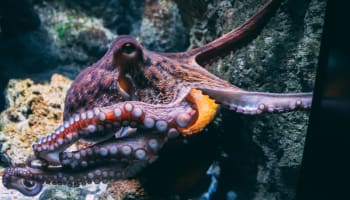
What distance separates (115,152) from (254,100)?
748 mm

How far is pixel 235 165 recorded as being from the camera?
2611mm

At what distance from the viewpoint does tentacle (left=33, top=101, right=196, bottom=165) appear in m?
1.56

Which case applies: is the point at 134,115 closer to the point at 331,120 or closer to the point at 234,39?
the point at 331,120

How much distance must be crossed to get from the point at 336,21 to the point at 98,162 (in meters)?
1.22

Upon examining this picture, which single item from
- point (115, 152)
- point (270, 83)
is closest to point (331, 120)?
point (115, 152)

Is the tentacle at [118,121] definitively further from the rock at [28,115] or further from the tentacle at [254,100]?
the rock at [28,115]

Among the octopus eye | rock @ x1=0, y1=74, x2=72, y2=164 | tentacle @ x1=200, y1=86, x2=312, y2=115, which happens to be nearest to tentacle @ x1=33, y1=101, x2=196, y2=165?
tentacle @ x1=200, y1=86, x2=312, y2=115

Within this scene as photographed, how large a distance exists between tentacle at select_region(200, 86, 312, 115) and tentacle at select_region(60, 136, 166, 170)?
1.21ft

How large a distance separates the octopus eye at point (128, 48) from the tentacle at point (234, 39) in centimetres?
41

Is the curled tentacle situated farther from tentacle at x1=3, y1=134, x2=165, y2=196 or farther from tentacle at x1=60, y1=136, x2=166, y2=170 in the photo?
tentacle at x1=60, y1=136, x2=166, y2=170

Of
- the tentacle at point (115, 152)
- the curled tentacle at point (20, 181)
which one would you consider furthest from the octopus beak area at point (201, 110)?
the curled tentacle at point (20, 181)

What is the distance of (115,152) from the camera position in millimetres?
1572

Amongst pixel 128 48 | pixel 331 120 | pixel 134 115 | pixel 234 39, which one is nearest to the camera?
pixel 331 120

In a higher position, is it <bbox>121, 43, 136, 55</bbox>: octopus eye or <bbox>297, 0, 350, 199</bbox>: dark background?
<bbox>121, 43, 136, 55</bbox>: octopus eye
